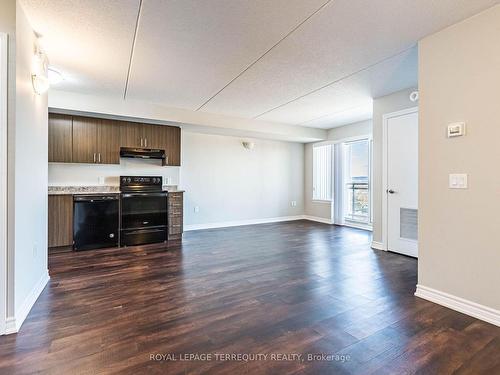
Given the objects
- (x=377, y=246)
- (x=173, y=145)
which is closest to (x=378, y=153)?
(x=377, y=246)

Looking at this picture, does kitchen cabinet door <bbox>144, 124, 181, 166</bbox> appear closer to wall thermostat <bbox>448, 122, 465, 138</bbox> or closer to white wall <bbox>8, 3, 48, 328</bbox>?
white wall <bbox>8, 3, 48, 328</bbox>

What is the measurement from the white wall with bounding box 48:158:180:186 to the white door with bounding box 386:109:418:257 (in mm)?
4012

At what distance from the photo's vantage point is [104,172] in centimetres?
485

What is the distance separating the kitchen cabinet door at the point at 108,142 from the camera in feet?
14.7

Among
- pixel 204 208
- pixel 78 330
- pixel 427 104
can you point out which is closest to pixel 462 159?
pixel 427 104

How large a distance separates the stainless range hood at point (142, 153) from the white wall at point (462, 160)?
4.13 metres

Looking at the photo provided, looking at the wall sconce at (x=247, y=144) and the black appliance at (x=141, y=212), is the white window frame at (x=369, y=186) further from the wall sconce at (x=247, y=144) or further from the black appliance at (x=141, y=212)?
the black appliance at (x=141, y=212)

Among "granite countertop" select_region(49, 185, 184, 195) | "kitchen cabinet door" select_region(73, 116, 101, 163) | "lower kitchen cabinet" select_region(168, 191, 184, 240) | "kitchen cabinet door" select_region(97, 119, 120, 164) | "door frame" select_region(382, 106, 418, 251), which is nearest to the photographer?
"door frame" select_region(382, 106, 418, 251)

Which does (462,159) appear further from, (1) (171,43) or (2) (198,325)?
(1) (171,43)

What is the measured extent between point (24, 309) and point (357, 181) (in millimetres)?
6154

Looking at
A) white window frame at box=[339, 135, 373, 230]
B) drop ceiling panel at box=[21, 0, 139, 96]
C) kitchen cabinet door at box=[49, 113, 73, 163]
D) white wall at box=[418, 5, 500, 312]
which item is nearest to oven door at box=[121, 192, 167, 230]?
kitchen cabinet door at box=[49, 113, 73, 163]

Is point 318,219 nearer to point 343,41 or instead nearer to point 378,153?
point 378,153

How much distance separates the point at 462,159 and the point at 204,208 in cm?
477

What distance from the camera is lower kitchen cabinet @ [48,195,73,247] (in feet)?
12.7
